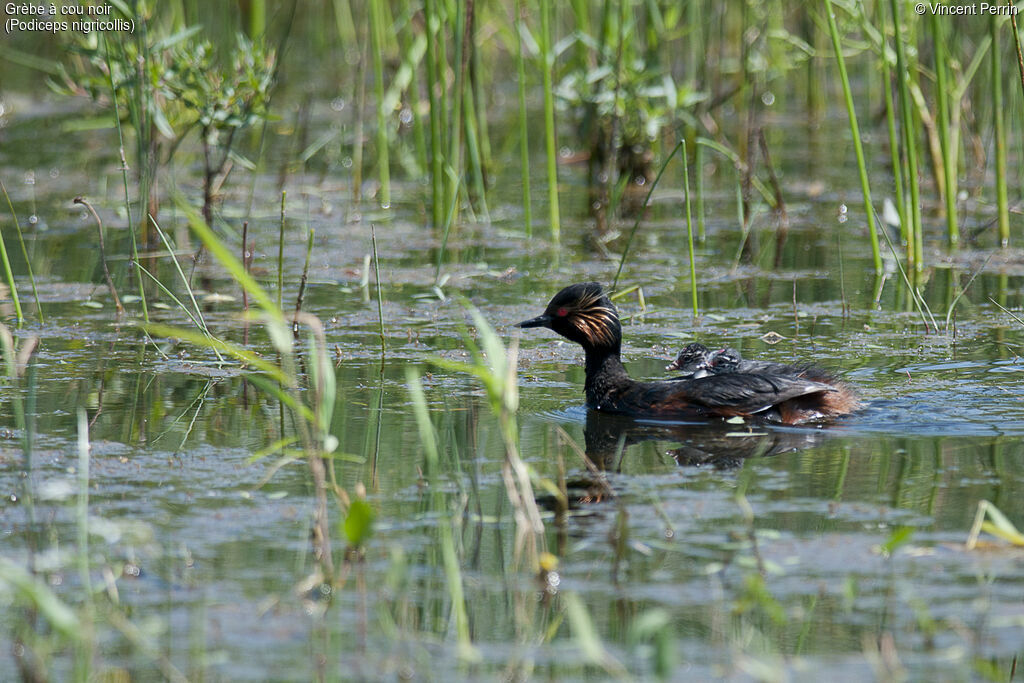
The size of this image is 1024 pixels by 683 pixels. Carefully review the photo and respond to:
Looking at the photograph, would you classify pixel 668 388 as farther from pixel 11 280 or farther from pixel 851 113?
pixel 11 280

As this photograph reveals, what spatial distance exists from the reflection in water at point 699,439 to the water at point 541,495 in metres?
0.02

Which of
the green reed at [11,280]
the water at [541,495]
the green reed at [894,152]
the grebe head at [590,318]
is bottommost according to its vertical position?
the water at [541,495]

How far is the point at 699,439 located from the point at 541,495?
114 centimetres

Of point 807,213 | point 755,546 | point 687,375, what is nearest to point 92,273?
point 687,375

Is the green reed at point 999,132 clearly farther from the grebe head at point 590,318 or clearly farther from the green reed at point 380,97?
the green reed at point 380,97

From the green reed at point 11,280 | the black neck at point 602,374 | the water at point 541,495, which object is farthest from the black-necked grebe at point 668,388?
the green reed at point 11,280

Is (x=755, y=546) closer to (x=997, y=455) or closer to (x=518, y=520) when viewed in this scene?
(x=518, y=520)

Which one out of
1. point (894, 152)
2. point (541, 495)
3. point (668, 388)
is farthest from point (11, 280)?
point (894, 152)

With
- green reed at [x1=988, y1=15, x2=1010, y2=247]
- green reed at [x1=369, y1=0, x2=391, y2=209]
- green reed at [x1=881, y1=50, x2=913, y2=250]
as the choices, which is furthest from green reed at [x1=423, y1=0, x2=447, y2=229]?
green reed at [x1=988, y1=15, x2=1010, y2=247]

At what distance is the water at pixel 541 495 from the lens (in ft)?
12.2

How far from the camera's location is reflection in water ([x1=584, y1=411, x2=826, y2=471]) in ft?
18.4

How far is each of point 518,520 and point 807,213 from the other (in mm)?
7038

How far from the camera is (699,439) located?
601 centimetres

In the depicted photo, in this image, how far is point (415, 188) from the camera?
11875 millimetres
